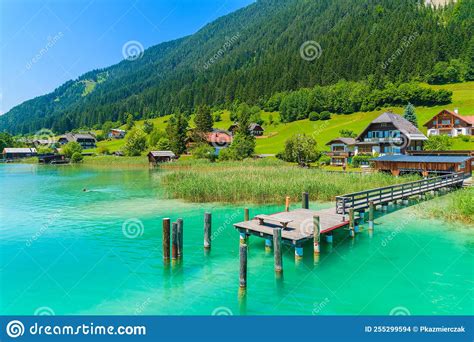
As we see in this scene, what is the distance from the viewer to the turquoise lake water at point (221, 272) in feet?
43.4

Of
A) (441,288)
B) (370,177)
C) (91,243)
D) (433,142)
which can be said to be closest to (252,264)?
(441,288)

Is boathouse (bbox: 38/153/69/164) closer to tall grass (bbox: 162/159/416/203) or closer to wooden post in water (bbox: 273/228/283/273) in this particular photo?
tall grass (bbox: 162/159/416/203)

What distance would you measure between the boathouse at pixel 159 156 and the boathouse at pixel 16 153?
74.0 m

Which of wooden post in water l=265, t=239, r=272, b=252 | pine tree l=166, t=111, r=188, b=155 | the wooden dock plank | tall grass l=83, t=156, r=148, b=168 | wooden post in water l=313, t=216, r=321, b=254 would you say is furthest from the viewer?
pine tree l=166, t=111, r=188, b=155

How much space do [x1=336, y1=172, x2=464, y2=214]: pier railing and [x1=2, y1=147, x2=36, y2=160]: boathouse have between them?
460 ft

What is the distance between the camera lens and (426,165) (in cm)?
4712

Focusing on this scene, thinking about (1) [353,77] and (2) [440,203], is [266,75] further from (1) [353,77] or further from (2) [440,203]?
(2) [440,203]

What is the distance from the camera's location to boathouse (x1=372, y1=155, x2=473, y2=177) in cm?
4481

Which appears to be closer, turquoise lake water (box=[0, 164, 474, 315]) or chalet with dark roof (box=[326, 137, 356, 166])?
turquoise lake water (box=[0, 164, 474, 315])

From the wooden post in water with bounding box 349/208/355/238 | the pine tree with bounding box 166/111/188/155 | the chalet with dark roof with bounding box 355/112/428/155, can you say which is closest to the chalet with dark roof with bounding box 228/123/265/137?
the pine tree with bounding box 166/111/188/155

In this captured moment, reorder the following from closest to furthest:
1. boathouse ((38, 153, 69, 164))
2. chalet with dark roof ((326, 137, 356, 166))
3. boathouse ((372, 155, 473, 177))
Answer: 1. boathouse ((372, 155, 473, 177))
2. chalet with dark roof ((326, 137, 356, 166))
3. boathouse ((38, 153, 69, 164))

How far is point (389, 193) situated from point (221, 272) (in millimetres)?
21062
